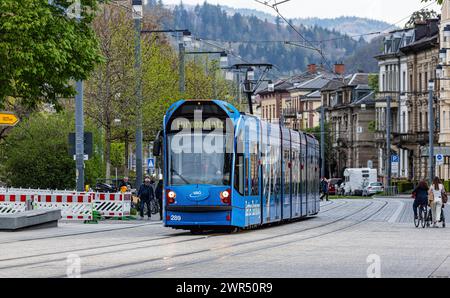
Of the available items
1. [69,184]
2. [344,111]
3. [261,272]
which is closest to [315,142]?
[69,184]

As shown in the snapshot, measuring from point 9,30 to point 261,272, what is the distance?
18.1 m

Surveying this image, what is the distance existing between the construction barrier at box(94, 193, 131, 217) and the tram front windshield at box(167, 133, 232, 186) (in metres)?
13.8

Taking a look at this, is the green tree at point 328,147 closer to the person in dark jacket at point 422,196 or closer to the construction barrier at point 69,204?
the construction barrier at point 69,204

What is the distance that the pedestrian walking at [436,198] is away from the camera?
42125 mm

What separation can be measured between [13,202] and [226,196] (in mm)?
14557

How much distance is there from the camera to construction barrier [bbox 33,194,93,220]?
46.2 m

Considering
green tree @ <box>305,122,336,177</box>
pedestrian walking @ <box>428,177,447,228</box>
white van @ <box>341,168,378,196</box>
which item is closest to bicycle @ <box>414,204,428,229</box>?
pedestrian walking @ <box>428,177,447,228</box>

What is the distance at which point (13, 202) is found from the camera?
46375mm

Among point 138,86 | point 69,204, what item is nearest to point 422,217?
point 69,204

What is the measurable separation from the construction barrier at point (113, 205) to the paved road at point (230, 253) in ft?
25.0

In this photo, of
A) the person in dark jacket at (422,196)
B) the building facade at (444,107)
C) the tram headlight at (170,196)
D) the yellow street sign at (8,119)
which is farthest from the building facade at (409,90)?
the yellow street sign at (8,119)
